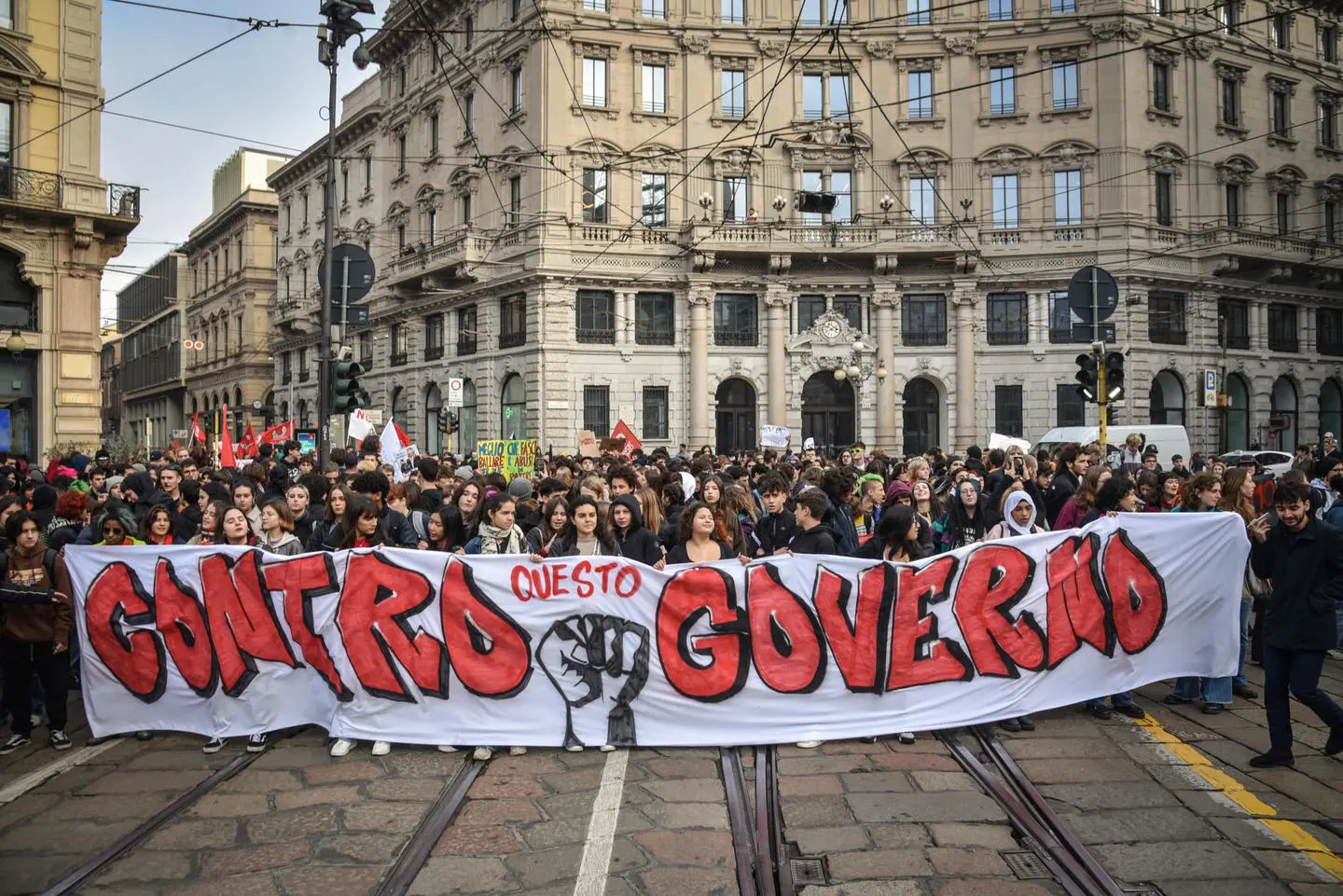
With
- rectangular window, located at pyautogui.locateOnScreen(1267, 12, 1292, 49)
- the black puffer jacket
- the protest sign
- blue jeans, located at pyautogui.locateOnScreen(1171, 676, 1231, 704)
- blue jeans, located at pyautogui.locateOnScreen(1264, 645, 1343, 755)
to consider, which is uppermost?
rectangular window, located at pyautogui.locateOnScreen(1267, 12, 1292, 49)

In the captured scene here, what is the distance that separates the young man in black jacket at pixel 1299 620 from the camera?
5.70m

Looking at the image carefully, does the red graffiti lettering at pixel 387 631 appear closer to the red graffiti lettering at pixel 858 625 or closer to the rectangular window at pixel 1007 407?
the red graffiti lettering at pixel 858 625

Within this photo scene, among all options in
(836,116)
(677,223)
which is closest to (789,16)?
(836,116)

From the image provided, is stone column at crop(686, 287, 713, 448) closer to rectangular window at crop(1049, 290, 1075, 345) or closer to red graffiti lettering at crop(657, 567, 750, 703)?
rectangular window at crop(1049, 290, 1075, 345)

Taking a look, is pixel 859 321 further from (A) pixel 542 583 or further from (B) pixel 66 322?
(A) pixel 542 583

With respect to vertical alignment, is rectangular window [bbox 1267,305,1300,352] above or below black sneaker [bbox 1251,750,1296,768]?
above

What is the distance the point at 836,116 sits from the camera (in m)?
32.5

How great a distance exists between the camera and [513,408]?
33.1 meters

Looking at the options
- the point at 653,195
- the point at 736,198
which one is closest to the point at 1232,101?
the point at 736,198

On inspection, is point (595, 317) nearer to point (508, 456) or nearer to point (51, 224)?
point (508, 456)

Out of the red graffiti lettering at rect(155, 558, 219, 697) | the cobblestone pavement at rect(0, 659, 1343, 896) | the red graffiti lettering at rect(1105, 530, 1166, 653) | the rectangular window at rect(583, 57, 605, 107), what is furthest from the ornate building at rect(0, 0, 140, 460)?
the red graffiti lettering at rect(1105, 530, 1166, 653)

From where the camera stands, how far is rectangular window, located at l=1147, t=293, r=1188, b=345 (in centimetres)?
3284

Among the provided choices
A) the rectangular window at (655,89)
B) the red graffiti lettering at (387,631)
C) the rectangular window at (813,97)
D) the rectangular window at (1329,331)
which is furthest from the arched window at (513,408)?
the rectangular window at (1329,331)

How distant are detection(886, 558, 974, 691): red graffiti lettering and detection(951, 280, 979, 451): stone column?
26865 millimetres
